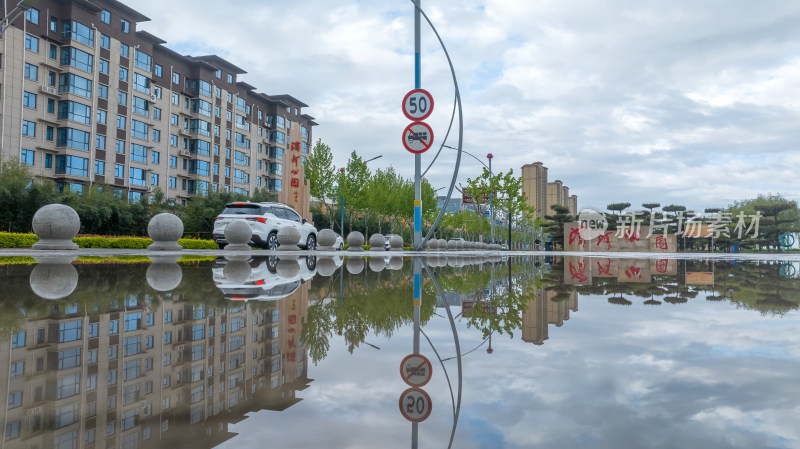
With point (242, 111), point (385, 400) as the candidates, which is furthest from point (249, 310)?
point (242, 111)

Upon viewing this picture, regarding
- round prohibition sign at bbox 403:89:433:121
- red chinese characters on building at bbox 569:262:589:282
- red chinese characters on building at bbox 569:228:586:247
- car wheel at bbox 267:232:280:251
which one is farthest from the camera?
red chinese characters on building at bbox 569:228:586:247

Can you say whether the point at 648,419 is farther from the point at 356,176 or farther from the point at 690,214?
the point at 690,214

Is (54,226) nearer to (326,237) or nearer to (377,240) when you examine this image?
(326,237)

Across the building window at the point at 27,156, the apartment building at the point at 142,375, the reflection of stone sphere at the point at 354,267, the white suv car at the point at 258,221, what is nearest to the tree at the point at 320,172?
the building window at the point at 27,156

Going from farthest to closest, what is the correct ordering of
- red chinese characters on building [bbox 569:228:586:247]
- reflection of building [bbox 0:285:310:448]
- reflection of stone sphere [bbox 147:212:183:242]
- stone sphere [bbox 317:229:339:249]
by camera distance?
1. red chinese characters on building [bbox 569:228:586:247]
2. stone sphere [bbox 317:229:339:249]
3. reflection of stone sphere [bbox 147:212:183:242]
4. reflection of building [bbox 0:285:310:448]

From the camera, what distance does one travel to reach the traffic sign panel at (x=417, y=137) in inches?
679

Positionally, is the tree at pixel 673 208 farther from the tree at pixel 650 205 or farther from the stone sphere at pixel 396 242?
the stone sphere at pixel 396 242

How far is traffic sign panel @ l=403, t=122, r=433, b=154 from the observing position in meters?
17.2

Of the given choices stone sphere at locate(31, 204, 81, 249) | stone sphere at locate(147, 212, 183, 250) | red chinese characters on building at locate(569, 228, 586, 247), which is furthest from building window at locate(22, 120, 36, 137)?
red chinese characters on building at locate(569, 228, 586, 247)

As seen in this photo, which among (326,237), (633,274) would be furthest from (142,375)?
(326,237)

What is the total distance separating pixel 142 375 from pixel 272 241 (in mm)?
18601

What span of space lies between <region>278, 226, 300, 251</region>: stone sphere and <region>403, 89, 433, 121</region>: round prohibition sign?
6.25 meters

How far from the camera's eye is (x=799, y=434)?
1.53m

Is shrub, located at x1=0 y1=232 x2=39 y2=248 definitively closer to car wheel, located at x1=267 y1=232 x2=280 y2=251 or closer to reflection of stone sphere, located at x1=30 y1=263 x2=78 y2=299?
car wheel, located at x1=267 y1=232 x2=280 y2=251
